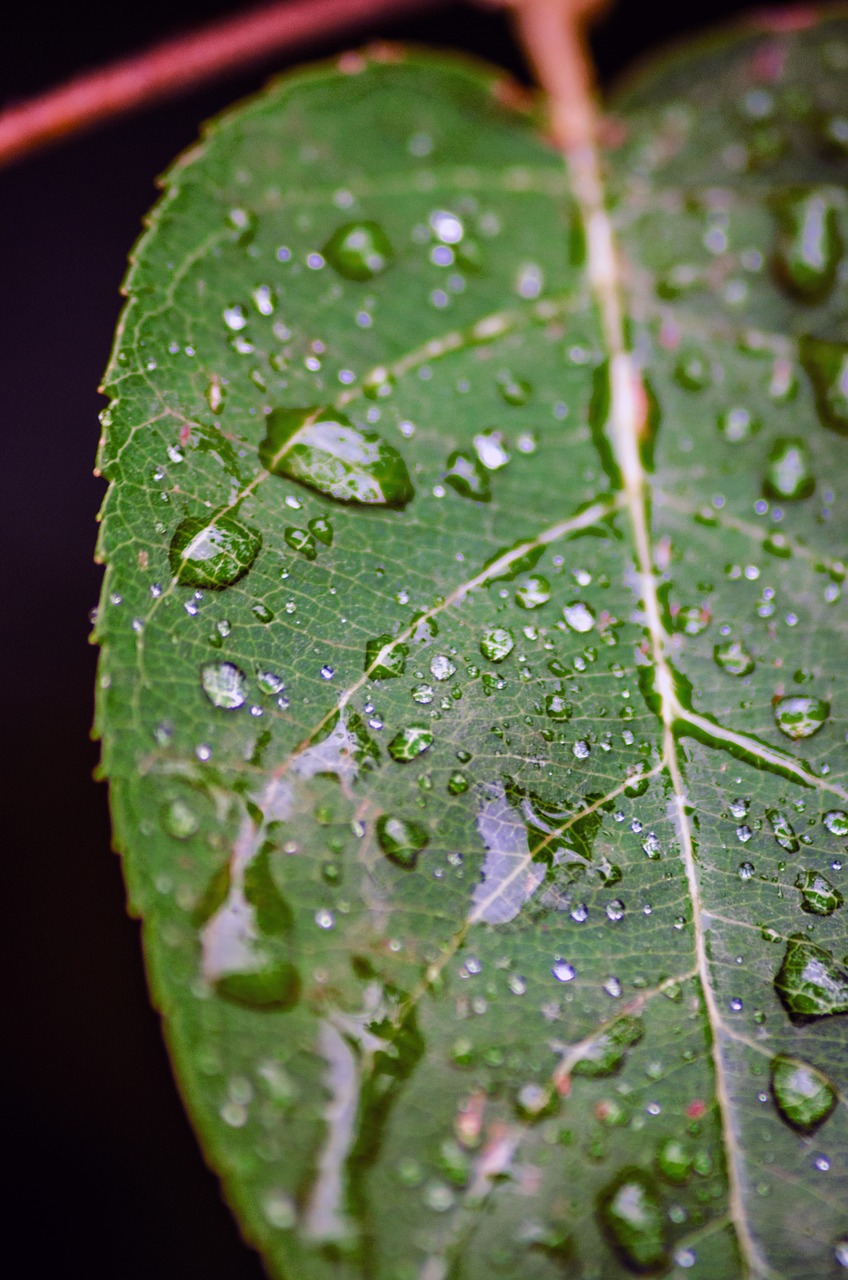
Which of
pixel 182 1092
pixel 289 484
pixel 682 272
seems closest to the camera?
pixel 182 1092

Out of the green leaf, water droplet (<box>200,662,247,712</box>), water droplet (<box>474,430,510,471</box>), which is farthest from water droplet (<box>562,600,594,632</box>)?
water droplet (<box>200,662,247,712</box>)

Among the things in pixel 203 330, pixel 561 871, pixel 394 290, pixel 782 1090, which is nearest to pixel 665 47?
pixel 394 290

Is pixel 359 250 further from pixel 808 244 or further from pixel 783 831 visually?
pixel 783 831

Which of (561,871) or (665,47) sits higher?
(665,47)

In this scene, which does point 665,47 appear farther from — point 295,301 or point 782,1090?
point 782,1090

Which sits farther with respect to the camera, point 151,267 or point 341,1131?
point 151,267

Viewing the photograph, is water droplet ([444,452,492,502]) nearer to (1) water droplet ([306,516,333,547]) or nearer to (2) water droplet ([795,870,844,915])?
(1) water droplet ([306,516,333,547])
